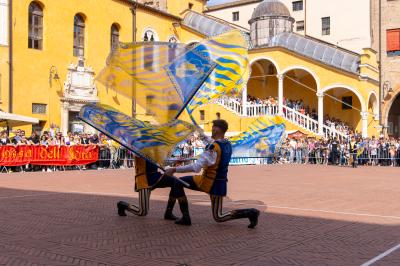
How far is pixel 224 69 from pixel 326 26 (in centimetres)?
3739

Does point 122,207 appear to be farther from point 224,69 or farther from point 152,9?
point 152,9

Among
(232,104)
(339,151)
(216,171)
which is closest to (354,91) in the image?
(339,151)

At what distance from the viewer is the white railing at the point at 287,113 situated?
121 ft

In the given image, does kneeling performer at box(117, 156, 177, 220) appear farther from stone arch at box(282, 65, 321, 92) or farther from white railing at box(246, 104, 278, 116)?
stone arch at box(282, 65, 321, 92)

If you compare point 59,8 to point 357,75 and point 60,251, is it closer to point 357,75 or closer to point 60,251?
point 357,75

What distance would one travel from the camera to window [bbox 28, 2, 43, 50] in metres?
29.7

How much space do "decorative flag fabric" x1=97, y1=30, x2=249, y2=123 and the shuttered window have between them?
3512 cm

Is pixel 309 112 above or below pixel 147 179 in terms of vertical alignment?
above

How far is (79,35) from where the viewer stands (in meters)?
32.8

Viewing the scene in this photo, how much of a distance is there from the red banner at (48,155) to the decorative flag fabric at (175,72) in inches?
539

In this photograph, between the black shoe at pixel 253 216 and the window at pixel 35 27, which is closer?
the black shoe at pixel 253 216

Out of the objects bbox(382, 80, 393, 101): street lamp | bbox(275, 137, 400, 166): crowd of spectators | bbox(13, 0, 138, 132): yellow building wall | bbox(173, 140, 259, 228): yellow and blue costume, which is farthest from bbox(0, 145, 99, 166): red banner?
bbox(382, 80, 393, 101): street lamp

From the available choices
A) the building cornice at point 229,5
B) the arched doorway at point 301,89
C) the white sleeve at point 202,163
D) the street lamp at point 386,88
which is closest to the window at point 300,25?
the building cornice at point 229,5

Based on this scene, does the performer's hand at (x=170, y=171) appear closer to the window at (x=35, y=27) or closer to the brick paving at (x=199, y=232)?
the brick paving at (x=199, y=232)
